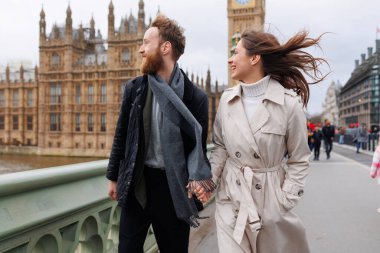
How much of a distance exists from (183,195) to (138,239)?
1.21 ft

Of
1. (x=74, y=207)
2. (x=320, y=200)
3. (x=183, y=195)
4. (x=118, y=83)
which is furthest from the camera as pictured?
(x=118, y=83)

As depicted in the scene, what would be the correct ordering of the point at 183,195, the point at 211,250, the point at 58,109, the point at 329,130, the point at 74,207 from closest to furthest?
the point at 183,195, the point at 74,207, the point at 211,250, the point at 329,130, the point at 58,109

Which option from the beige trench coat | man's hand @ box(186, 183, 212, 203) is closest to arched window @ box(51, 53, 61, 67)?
the beige trench coat

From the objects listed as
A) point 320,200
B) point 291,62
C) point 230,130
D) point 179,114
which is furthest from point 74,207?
point 320,200

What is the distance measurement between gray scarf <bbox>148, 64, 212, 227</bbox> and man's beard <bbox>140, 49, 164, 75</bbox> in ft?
0.25

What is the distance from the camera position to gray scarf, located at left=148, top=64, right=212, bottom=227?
2.13 metres

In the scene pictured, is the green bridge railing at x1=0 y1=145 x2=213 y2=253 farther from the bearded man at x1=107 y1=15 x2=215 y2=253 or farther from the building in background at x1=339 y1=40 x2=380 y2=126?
the building in background at x1=339 y1=40 x2=380 y2=126

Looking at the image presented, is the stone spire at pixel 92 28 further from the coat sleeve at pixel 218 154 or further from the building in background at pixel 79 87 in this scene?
the coat sleeve at pixel 218 154

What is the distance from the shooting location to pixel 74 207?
2287 millimetres

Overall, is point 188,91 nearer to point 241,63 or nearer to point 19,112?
point 241,63

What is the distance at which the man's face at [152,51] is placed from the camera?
7.30 feet

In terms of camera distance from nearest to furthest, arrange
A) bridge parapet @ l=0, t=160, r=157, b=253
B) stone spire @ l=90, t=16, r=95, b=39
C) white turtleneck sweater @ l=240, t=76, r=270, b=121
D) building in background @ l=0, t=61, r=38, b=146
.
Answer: bridge parapet @ l=0, t=160, r=157, b=253 < white turtleneck sweater @ l=240, t=76, r=270, b=121 < building in background @ l=0, t=61, r=38, b=146 < stone spire @ l=90, t=16, r=95, b=39

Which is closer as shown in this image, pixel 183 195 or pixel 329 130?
pixel 183 195

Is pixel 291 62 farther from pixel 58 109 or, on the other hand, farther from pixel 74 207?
pixel 58 109
